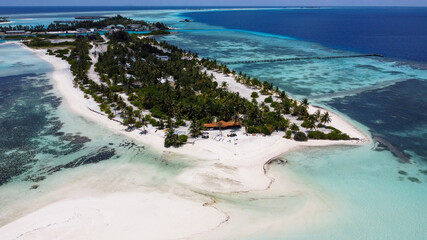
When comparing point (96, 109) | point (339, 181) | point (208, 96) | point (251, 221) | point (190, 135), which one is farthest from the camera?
point (208, 96)

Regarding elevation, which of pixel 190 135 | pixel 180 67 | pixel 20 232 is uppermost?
pixel 180 67

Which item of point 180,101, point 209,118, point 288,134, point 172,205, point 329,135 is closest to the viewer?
point 172,205

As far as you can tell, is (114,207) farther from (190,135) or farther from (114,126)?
(114,126)

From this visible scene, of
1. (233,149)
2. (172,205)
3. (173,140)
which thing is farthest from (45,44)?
(172,205)

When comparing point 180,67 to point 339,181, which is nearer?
point 339,181

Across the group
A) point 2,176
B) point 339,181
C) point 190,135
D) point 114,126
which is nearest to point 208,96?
point 190,135

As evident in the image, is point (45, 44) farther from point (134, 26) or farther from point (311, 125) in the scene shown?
point (311, 125)

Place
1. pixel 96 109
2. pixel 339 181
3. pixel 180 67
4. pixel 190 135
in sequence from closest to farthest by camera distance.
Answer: pixel 339 181 → pixel 190 135 → pixel 96 109 → pixel 180 67

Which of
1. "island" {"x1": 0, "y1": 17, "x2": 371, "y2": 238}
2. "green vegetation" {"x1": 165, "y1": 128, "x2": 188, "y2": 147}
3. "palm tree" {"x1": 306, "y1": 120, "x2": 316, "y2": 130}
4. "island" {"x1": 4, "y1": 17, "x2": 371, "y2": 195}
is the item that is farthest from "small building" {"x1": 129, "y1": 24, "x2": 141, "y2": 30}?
"palm tree" {"x1": 306, "y1": 120, "x2": 316, "y2": 130}
